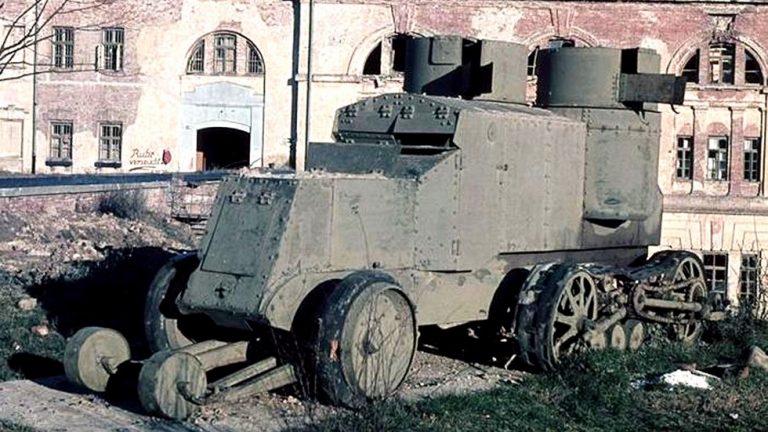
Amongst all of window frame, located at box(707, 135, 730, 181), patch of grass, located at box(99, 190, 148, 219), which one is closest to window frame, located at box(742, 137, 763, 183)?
window frame, located at box(707, 135, 730, 181)

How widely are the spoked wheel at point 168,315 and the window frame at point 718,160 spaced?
26450mm

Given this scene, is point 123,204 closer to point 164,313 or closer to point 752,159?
point 164,313

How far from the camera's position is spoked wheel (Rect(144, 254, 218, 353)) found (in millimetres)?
10070

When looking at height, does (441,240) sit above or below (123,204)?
above

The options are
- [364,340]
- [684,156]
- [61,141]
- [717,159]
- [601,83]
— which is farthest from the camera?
[61,141]

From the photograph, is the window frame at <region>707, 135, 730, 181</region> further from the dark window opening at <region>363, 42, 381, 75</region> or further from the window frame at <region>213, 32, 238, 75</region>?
the window frame at <region>213, 32, 238, 75</region>

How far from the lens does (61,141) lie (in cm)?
3709

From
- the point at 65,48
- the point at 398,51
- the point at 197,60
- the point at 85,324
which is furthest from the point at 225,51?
the point at 85,324

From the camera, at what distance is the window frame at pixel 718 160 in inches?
1348

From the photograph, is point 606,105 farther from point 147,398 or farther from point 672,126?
point 672,126

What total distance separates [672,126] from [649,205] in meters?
22.2

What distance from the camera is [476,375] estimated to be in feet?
36.7

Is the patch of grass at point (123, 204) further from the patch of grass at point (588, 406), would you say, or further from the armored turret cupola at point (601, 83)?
the patch of grass at point (588, 406)

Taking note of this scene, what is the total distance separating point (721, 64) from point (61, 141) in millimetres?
19685
